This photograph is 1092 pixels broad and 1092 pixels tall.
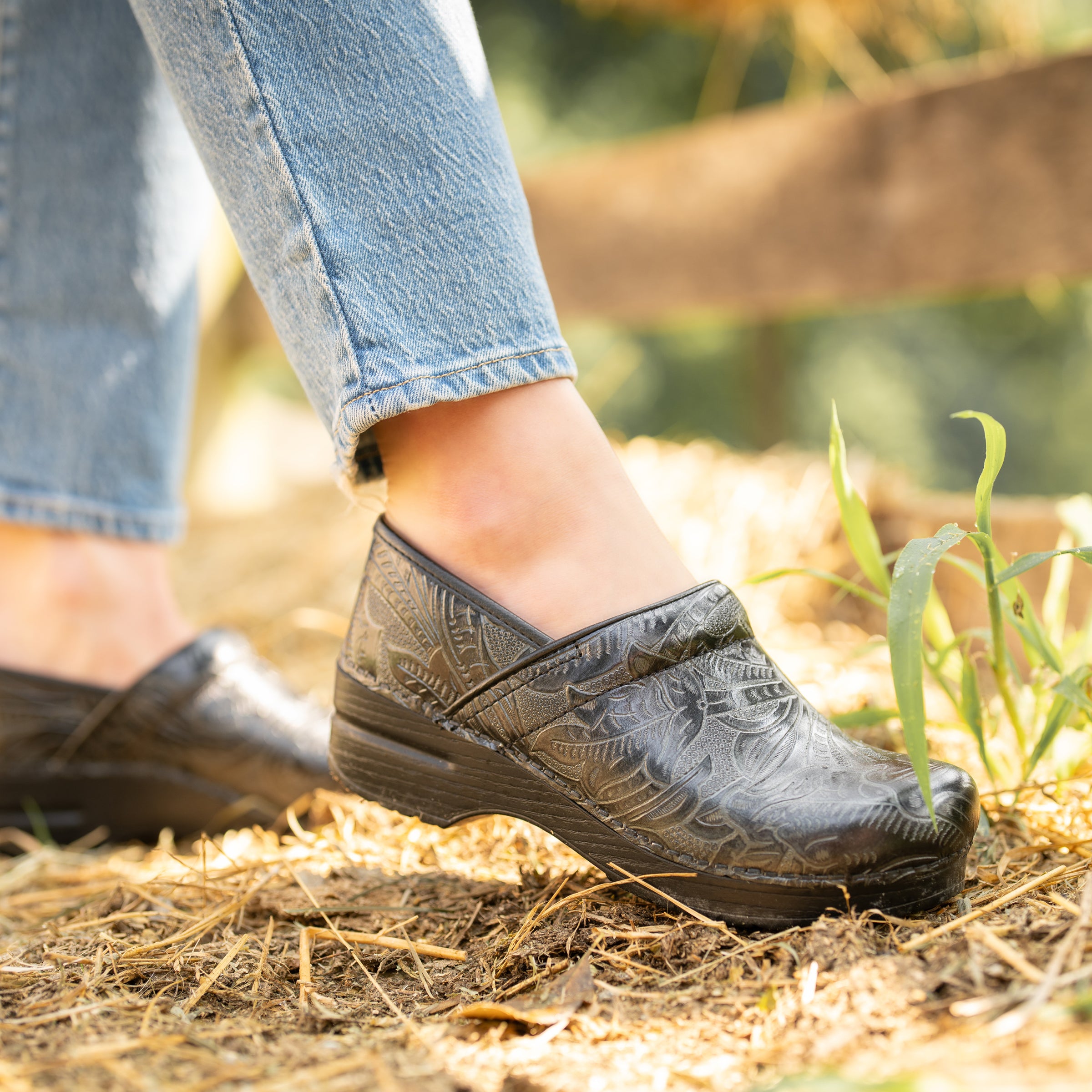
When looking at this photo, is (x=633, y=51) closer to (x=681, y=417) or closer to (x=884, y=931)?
(x=681, y=417)

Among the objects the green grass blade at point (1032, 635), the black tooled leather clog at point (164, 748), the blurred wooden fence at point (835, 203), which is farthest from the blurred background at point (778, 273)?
the black tooled leather clog at point (164, 748)

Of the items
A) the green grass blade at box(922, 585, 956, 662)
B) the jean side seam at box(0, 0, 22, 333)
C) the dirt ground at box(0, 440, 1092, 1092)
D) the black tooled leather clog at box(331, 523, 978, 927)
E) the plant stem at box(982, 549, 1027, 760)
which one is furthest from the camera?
the jean side seam at box(0, 0, 22, 333)

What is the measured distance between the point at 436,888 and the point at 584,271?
56.2 inches

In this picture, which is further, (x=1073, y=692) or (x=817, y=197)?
(x=817, y=197)

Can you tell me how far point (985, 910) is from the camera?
0.48 metres

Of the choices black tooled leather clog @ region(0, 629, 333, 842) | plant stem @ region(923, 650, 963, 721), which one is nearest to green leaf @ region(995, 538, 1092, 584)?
plant stem @ region(923, 650, 963, 721)

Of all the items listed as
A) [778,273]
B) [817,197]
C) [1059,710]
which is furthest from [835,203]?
[1059,710]

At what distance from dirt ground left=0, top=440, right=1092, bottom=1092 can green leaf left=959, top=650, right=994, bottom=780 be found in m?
0.04

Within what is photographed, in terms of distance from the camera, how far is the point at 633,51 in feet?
21.2

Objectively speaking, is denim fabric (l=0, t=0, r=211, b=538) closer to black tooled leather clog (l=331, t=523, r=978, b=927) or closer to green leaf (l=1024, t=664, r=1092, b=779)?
black tooled leather clog (l=331, t=523, r=978, b=927)

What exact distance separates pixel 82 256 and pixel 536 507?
0.60 metres

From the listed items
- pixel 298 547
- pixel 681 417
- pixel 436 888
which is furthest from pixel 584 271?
pixel 681 417

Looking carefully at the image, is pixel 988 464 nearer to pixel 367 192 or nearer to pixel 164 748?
pixel 367 192

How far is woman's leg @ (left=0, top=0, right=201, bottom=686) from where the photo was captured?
2.90ft
